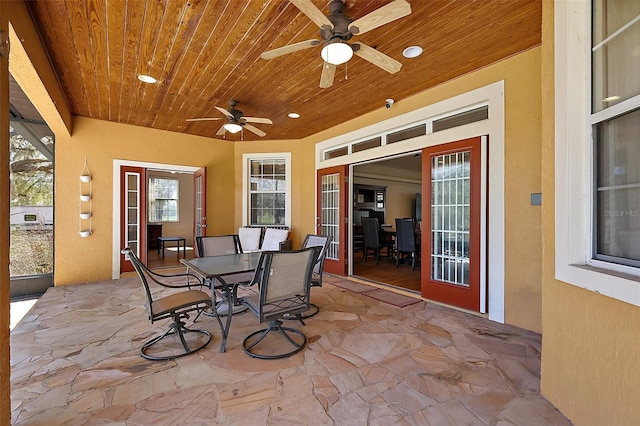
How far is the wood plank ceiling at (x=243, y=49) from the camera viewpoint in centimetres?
231

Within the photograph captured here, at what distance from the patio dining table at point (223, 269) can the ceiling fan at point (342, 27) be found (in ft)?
6.33

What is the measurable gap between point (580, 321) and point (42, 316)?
16.6ft

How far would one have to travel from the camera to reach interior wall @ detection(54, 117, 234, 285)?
4703 mm

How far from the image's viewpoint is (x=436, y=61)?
3104 mm

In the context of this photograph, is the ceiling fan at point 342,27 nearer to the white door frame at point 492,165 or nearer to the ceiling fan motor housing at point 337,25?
the ceiling fan motor housing at point 337,25

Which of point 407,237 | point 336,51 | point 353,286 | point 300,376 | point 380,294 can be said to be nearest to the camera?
point 300,376

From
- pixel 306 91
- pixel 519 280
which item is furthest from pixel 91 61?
pixel 519 280

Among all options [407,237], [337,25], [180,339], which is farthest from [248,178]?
[337,25]

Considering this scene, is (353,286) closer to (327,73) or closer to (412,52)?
(327,73)

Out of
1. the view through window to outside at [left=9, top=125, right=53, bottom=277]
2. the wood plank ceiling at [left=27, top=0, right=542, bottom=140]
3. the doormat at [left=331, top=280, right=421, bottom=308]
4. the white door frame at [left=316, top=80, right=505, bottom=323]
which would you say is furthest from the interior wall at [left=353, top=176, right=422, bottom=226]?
the view through window to outside at [left=9, top=125, right=53, bottom=277]

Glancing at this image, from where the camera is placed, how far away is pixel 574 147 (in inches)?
62.8

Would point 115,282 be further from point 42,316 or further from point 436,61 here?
point 436,61

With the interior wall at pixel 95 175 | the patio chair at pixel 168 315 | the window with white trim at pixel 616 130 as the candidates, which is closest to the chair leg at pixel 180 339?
the patio chair at pixel 168 315

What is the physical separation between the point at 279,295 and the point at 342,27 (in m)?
2.21
